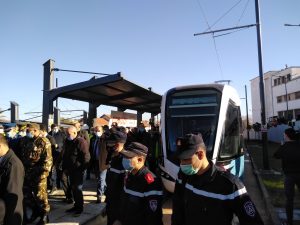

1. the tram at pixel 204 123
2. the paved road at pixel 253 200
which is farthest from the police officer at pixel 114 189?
the tram at pixel 204 123

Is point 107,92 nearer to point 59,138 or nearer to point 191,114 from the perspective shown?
point 59,138

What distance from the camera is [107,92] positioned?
1290cm

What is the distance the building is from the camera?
60.6 m

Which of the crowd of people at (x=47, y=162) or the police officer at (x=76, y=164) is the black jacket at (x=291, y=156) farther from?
the police officer at (x=76, y=164)

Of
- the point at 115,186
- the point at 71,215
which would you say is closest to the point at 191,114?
the point at 71,215

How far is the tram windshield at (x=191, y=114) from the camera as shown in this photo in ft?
28.4

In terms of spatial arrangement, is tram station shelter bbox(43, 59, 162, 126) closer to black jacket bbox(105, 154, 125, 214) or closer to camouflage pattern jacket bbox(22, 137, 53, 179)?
camouflage pattern jacket bbox(22, 137, 53, 179)

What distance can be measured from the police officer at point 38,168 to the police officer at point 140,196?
128 inches

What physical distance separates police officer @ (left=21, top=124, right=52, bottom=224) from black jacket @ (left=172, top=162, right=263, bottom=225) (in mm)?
4236

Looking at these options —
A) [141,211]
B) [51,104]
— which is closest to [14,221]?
[141,211]

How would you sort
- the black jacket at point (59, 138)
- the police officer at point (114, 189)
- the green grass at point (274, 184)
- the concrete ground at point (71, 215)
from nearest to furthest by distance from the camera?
the police officer at point (114, 189), the concrete ground at point (71, 215), the green grass at point (274, 184), the black jacket at point (59, 138)

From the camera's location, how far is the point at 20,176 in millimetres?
4055

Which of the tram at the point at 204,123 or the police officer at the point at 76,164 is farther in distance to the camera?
the tram at the point at 204,123

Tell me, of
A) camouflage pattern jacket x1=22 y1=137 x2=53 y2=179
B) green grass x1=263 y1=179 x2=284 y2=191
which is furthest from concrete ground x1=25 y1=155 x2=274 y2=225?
camouflage pattern jacket x1=22 y1=137 x2=53 y2=179
